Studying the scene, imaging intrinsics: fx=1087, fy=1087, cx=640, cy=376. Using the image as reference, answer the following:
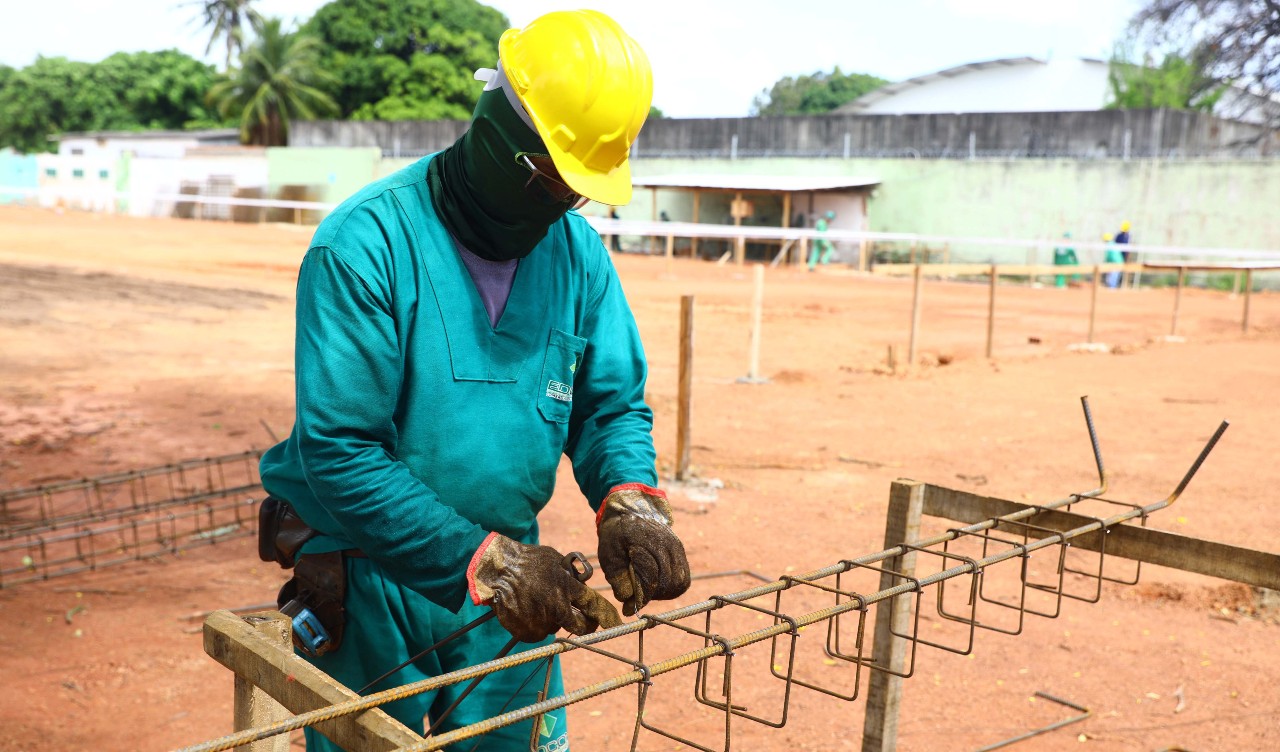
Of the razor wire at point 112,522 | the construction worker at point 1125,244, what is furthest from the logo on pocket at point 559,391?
the construction worker at point 1125,244

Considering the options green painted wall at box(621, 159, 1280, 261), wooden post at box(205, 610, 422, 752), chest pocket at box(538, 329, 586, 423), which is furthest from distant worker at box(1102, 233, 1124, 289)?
wooden post at box(205, 610, 422, 752)

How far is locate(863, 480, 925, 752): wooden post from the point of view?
9.29 feet

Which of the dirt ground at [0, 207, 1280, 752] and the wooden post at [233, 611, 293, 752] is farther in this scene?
the dirt ground at [0, 207, 1280, 752]

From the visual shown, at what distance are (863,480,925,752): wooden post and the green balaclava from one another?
124cm

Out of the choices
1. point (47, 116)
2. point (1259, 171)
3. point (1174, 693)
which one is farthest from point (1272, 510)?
point (47, 116)

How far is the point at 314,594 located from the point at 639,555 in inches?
26.7

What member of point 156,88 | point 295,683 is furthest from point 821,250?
point 156,88

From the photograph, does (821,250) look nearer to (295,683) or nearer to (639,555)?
(639,555)

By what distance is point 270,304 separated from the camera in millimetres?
16047

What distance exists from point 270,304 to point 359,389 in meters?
15.0

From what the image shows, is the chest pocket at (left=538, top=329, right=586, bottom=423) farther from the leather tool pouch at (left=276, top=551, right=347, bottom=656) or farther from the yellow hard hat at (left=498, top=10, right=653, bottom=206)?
the leather tool pouch at (left=276, top=551, right=347, bottom=656)

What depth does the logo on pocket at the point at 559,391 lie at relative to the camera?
222cm

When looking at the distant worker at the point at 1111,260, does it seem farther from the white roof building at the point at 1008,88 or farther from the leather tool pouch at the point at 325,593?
the leather tool pouch at the point at 325,593

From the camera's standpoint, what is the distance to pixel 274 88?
4419cm
